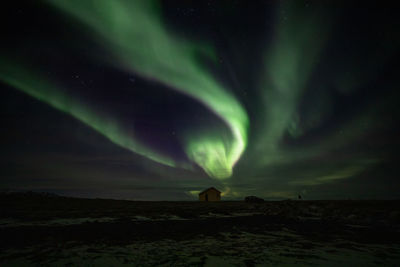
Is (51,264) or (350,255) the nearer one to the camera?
(51,264)

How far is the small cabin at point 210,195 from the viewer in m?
63.2

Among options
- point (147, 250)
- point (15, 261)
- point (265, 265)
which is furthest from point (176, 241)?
point (15, 261)

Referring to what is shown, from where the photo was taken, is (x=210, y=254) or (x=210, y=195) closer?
(x=210, y=254)

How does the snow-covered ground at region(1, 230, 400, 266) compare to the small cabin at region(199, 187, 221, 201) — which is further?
the small cabin at region(199, 187, 221, 201)

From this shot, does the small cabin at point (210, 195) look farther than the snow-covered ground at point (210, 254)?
Yes

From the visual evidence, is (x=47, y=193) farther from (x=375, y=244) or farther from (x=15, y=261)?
(x=375, y=244)

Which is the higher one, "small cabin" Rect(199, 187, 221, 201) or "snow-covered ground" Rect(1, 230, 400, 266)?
"small cabin" Rect(199, 187, 221, 201)

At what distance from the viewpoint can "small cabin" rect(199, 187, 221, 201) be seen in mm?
63250

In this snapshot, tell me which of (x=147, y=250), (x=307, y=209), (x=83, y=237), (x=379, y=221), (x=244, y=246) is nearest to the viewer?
(x=147, y=250)

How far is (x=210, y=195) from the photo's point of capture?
63562mm

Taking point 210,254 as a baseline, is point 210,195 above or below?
above

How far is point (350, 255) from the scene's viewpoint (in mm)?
7738

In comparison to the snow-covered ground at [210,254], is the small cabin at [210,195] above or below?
above

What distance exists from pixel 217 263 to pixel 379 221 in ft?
52.3
